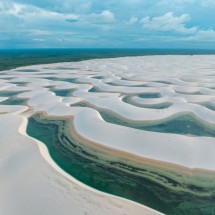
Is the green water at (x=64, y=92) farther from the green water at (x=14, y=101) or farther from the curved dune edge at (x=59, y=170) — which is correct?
the curved dune edge at (x=59, y=170)

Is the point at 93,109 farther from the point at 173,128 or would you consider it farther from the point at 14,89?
the point at 14,89

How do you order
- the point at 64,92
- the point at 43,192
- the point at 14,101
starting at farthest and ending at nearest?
the point at 64,92
the point at 14,101
the point at 43,192

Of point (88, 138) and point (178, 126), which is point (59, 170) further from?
point (178, 126)

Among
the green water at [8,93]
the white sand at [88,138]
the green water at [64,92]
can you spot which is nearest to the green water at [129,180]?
the white sand at [88,138]

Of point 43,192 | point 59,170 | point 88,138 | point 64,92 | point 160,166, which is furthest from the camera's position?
point 64,92

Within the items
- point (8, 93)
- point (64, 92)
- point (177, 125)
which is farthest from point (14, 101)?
point (177, 125)

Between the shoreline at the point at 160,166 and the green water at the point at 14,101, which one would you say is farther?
the green water at the point at 14,101

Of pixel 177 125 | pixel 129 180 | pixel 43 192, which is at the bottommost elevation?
pixel 177 125

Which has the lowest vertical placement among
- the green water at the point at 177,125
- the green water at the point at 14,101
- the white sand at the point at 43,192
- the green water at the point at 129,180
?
the green water at the point at 14,101

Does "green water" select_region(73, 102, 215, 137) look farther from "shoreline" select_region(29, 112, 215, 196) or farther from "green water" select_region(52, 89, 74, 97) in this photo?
"green water" select_region(52, 89, 74, 97)
